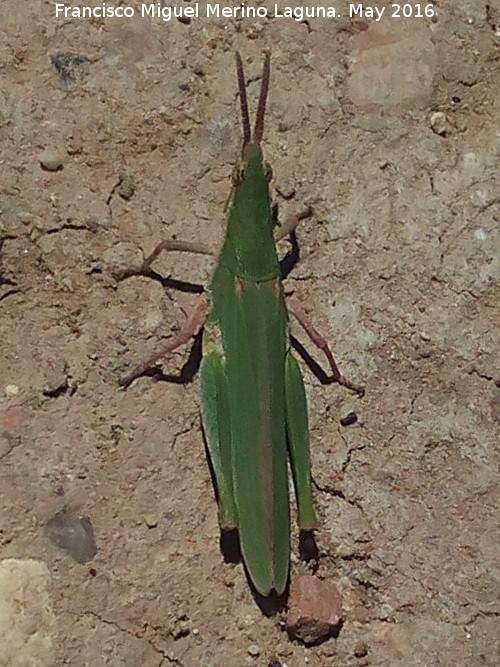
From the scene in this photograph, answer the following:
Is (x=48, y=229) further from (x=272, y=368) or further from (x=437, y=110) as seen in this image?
(x=437, y=110)

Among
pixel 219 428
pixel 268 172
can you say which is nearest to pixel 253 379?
pixel 219 428

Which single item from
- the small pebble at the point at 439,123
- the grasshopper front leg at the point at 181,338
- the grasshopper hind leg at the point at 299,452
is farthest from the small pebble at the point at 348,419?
the small pebble at the point at 439,123

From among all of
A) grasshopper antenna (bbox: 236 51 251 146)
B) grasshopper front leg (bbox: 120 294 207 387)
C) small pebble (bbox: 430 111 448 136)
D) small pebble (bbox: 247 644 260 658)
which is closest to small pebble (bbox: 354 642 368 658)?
small pebble (bbox: 247 644 260 658)

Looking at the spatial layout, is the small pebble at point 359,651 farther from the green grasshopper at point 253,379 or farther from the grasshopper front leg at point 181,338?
the grasshopper front leg at point 181,338

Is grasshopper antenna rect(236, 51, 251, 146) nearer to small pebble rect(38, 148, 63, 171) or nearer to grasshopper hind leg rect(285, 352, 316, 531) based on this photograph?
small pebble rect(38, 148, 63, 171)

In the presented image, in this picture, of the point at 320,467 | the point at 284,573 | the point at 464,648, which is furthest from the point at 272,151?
the point at 464,648
